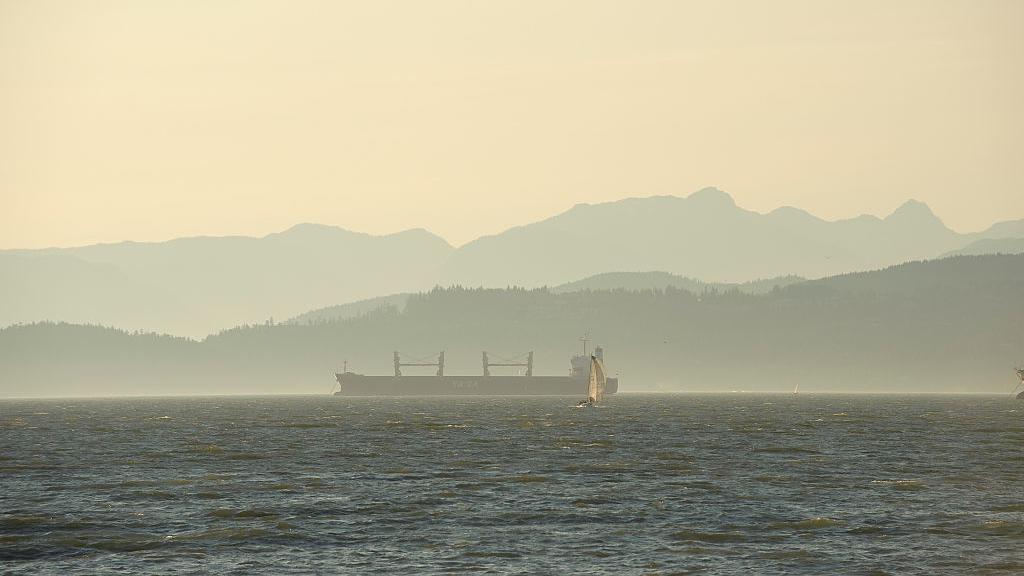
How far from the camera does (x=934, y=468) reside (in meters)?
82.8

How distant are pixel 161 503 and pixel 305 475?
15.7 meters

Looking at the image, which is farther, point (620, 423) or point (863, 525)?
point (620, 423)

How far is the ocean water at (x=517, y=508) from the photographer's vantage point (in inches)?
1849

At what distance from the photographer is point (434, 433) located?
133125 millimetres

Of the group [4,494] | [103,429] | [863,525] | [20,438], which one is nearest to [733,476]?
[863,525]

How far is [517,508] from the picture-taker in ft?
200

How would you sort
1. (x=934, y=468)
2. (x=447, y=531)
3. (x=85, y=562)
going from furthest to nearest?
(x=934, y=468) → (x=447, y=531) → (x=85, y=562)

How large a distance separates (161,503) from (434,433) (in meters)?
69.9

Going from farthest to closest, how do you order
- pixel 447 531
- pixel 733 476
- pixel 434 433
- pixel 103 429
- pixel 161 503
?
pixel 103 429 < pixel 434 433 < pixel 733 476 < pixel 161 503 < pixel 447 531

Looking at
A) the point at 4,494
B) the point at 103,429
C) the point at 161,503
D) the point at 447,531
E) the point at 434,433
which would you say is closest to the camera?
the point at 447,531

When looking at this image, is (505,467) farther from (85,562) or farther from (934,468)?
(85,562)

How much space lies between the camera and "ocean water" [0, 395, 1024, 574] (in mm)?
46969

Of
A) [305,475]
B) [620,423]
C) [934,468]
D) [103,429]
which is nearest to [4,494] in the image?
[305,475]

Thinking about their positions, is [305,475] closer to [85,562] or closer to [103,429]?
[85,562]
